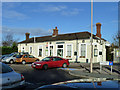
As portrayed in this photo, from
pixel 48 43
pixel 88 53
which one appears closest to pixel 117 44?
pixel 88 53

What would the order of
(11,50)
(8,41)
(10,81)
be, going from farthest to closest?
(8,41) < (11,50) < (10,81)

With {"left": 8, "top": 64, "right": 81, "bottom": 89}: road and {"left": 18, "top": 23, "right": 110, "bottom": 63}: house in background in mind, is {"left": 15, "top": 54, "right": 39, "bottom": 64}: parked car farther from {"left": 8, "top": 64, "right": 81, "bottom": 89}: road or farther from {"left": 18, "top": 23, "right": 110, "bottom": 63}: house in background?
{"left": 8, "top": 64, "right": 81, "bottom": 89}: road

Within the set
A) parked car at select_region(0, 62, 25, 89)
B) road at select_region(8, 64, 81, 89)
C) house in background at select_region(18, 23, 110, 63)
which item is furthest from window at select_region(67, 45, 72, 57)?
parked car at select_region(0, 62, 25, 89)

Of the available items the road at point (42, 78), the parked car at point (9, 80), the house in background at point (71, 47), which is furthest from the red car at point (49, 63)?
the parked car at point (9, 80)

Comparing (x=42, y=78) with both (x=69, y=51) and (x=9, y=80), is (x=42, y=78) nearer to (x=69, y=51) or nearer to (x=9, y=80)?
(x=9, y=80)

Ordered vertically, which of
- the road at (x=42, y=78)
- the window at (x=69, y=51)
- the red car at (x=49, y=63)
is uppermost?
the window at (x=69, y=51)

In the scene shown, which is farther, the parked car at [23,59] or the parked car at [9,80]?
the parked car at [23,59]

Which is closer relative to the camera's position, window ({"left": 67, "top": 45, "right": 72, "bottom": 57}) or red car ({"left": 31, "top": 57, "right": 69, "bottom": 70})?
red car ({"left": 31, "top": 57, "right": 69, "bottom": 70})

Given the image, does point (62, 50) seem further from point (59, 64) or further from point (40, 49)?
point (59, 64)

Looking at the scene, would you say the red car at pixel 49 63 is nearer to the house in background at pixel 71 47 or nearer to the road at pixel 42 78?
the road at pixel 42 78

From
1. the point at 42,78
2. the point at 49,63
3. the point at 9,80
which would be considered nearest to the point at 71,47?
the point at 49,63

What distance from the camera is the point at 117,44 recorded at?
30766mm

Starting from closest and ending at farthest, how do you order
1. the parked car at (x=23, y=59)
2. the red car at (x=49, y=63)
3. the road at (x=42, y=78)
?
1. the road at (x=42, y=78)
2. the red car at (x=49, y=63)
3. the parked car at (x=23, y=59)

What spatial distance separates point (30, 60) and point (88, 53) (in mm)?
9763
